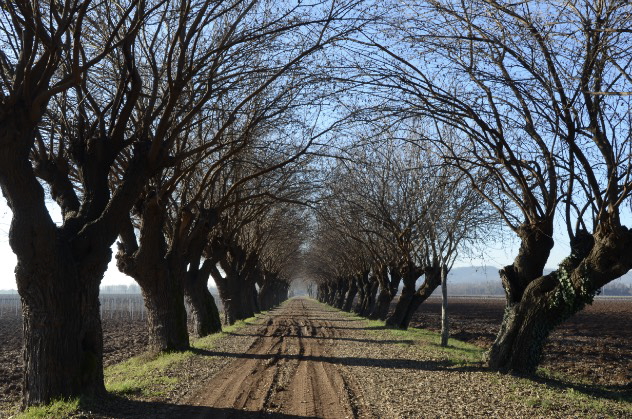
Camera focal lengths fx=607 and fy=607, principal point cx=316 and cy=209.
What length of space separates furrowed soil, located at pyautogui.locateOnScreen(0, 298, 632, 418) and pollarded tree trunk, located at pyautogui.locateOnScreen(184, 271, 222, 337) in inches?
249

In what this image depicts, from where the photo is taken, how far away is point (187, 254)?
19.8 meters

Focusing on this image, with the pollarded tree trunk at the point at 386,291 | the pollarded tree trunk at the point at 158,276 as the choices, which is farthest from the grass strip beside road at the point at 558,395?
the pollarded tree trunk at the point at 386,291

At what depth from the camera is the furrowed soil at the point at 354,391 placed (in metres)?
8.72

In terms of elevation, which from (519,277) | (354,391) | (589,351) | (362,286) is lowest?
(589,351)

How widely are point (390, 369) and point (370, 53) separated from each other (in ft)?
22.3

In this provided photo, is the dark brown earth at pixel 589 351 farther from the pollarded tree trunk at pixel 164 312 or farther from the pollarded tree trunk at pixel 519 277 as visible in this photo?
the pollarded tree trunk at pixel 164 312

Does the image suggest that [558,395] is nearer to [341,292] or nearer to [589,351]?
[589,351]

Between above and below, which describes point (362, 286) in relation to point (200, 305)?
above

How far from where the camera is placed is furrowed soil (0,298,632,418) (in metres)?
8.72

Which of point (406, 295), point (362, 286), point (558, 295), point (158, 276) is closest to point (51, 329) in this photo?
point (158, 276)

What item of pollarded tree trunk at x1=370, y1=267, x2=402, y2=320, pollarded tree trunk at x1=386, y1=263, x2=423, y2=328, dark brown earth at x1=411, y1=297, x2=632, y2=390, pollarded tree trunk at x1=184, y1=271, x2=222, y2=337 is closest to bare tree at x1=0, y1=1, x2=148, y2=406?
dark brown earth at x1=411, y1=297, x2=632, y2=390

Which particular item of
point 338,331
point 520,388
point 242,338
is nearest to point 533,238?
point 520,388

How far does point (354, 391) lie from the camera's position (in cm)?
1046

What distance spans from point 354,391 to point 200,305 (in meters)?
13.9
